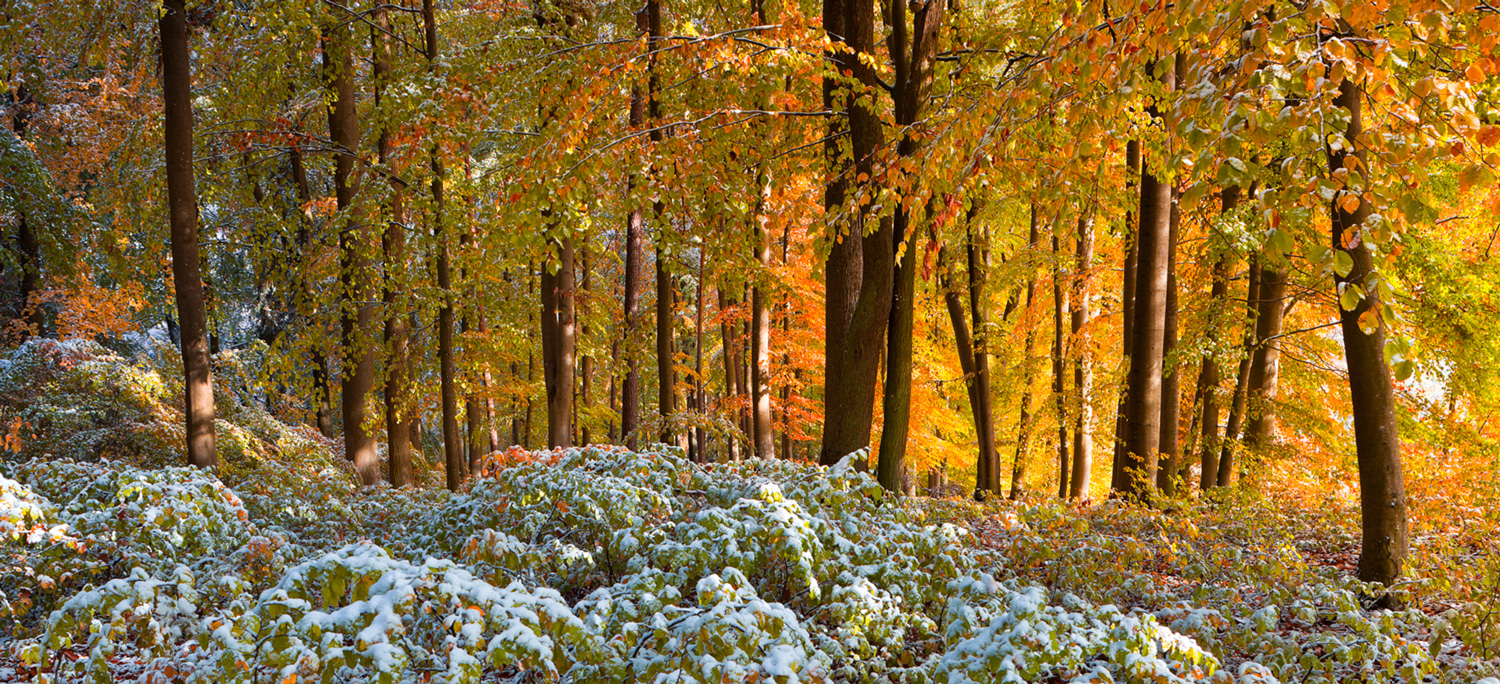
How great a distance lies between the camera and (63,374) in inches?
379

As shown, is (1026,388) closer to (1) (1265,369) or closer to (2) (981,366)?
(2) (981,366)

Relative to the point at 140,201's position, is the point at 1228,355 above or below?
below

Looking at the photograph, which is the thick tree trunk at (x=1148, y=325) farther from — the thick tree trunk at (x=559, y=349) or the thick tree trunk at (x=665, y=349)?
the thick tree trunk at (x=559, y=349)

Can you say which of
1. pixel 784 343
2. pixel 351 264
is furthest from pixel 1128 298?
pixel 351 264

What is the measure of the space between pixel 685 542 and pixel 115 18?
915 cm

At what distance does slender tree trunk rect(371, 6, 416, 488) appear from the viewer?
9664mm

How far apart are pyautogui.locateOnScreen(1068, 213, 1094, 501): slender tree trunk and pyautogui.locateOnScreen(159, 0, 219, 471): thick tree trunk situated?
38.8 feet

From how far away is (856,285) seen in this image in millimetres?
6902

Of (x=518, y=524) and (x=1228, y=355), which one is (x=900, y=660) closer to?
(x=518, y=524)

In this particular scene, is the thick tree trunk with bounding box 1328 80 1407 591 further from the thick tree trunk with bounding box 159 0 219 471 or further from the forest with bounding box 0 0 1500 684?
the thick tree trunk with bounding box 159 0 219 471

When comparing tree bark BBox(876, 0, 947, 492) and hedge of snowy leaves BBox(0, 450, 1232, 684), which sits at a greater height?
tree bark BBox(876, 0, 947, 492)

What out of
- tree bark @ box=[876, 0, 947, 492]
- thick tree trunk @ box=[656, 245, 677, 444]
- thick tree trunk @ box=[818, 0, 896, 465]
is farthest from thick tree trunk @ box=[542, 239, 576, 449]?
tree bark @ box=[876, 0, 947, 492]

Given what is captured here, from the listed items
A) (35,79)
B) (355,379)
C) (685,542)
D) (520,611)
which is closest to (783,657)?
(520,611)

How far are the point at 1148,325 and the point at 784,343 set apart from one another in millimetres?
8931
